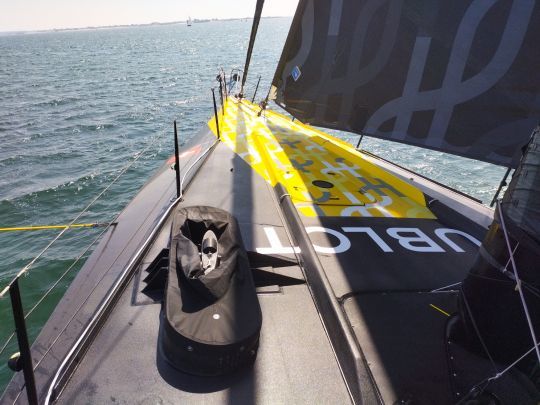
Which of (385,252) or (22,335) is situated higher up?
(22,335)

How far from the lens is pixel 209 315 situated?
8.70 ft

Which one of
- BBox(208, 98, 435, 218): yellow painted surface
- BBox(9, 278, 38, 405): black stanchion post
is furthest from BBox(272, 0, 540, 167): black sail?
BBox(9, 278, 38, 405): black stanchion post

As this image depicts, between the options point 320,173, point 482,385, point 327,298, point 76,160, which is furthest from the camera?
point 76,160

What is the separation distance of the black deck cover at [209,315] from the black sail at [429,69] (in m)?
3.02

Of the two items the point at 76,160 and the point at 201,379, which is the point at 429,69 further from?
the point at 76,160

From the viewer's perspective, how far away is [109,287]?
147 inches

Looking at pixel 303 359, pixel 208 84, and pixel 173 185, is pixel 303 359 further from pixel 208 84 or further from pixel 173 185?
pixel 208 84

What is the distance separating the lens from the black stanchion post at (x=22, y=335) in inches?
63.2

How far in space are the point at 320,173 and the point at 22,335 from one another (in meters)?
5.54

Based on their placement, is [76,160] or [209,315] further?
[76,160]

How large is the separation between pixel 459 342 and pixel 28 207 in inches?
428

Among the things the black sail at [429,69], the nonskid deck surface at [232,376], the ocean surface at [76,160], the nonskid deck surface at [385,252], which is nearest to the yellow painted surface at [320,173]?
the nonskid deck surface at [385,252]

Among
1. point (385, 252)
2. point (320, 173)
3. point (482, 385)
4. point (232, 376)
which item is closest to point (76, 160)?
point (320, 173)

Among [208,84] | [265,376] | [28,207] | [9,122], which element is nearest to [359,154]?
[265,376]
